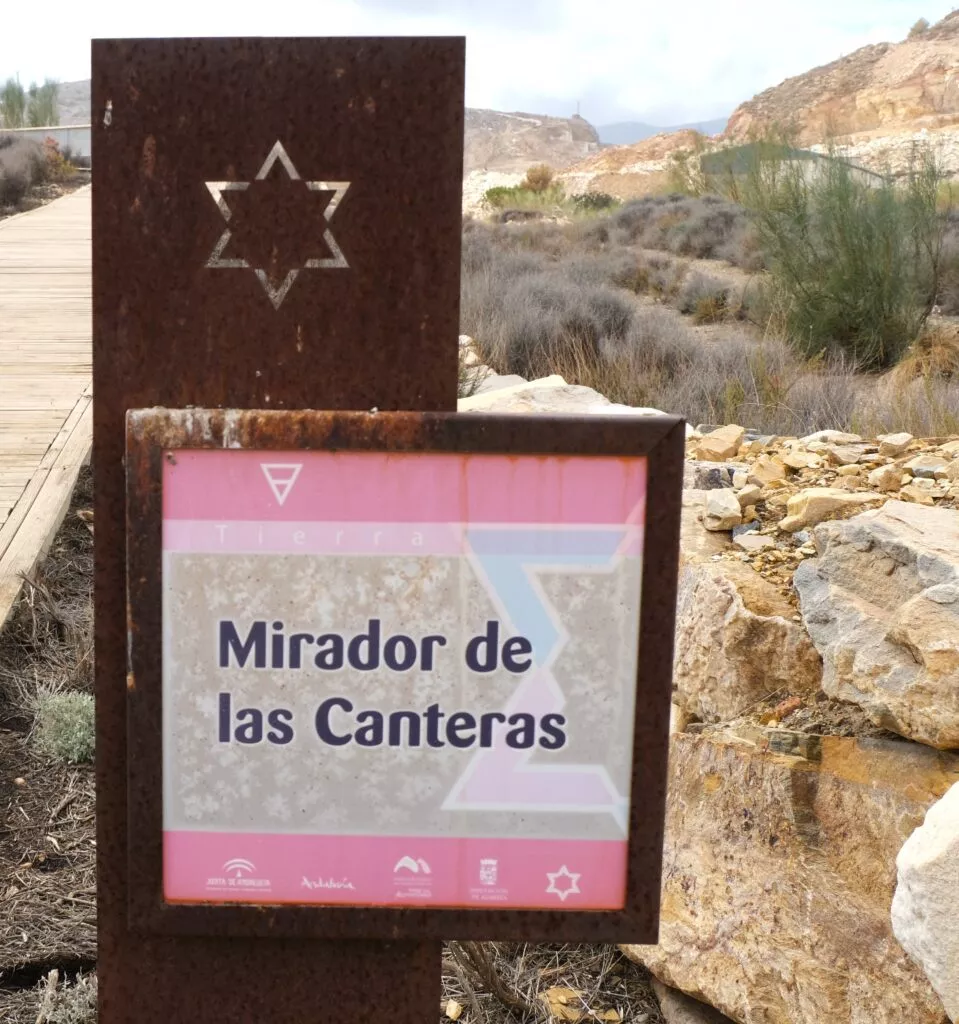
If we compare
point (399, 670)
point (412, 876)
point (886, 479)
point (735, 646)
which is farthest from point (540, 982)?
point (886, 479)

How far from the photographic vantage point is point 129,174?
139 cm

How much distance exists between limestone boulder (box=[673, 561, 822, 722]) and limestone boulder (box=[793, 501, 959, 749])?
90 mm

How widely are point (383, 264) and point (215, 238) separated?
0.19 m

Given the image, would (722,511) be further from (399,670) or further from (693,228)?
(693,228)

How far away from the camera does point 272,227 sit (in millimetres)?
1396

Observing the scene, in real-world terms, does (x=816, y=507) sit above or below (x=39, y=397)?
above

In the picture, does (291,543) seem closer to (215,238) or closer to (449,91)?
(215,238)

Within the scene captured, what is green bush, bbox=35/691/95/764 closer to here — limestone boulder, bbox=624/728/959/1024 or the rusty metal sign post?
limestone boulder, bbox=624/728/959/1024

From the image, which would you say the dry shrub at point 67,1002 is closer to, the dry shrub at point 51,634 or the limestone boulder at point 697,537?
the dry shrub at point 51,634

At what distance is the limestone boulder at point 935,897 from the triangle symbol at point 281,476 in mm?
1139

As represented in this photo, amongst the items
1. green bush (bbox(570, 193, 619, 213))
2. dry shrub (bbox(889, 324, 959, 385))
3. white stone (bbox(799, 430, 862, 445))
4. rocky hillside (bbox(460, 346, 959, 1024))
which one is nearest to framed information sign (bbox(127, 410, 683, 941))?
rocky hillside (bbox(460, 346, 959, 1024))

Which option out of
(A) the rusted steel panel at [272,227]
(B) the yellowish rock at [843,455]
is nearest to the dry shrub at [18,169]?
(B) the yellowish rock at [843,455]

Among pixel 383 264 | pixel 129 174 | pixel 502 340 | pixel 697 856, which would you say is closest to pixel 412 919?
pixel 383 264

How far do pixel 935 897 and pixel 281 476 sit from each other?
121 cm
